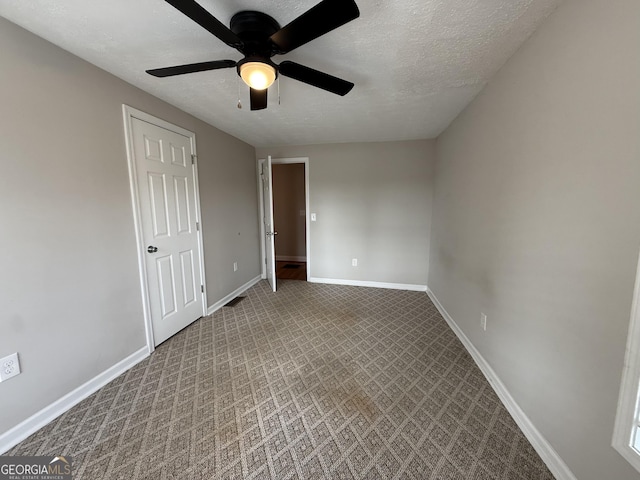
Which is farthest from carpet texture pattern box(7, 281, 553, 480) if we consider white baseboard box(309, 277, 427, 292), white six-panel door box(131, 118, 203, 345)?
white baseboard box(309, 277, 427, 292)

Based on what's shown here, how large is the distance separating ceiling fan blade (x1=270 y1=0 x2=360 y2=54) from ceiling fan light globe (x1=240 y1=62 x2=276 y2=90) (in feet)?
0.40

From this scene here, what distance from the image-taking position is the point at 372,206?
12.0ft

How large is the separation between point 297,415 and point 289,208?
4.32 metres

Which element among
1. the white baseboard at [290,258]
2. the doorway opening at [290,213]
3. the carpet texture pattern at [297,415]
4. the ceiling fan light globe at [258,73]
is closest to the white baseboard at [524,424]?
the carpet texture pattern at [297,415]

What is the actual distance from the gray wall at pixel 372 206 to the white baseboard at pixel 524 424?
1.65m

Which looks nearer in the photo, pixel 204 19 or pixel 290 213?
pixel 204 19

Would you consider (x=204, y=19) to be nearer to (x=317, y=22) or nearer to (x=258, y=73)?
(x=258, y=73)

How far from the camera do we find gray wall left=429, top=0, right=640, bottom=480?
0.88 m

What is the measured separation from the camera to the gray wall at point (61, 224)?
4.28ft

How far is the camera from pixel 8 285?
1.30 m

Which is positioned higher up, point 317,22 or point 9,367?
point 317,22

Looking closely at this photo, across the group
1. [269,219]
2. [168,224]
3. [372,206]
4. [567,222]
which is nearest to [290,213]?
[269,219]

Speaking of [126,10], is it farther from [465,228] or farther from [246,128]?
[465,228]

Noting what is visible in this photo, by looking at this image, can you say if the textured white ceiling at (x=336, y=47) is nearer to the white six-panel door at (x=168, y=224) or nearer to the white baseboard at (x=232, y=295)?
the white six-panel door at (x=168, y=224)
